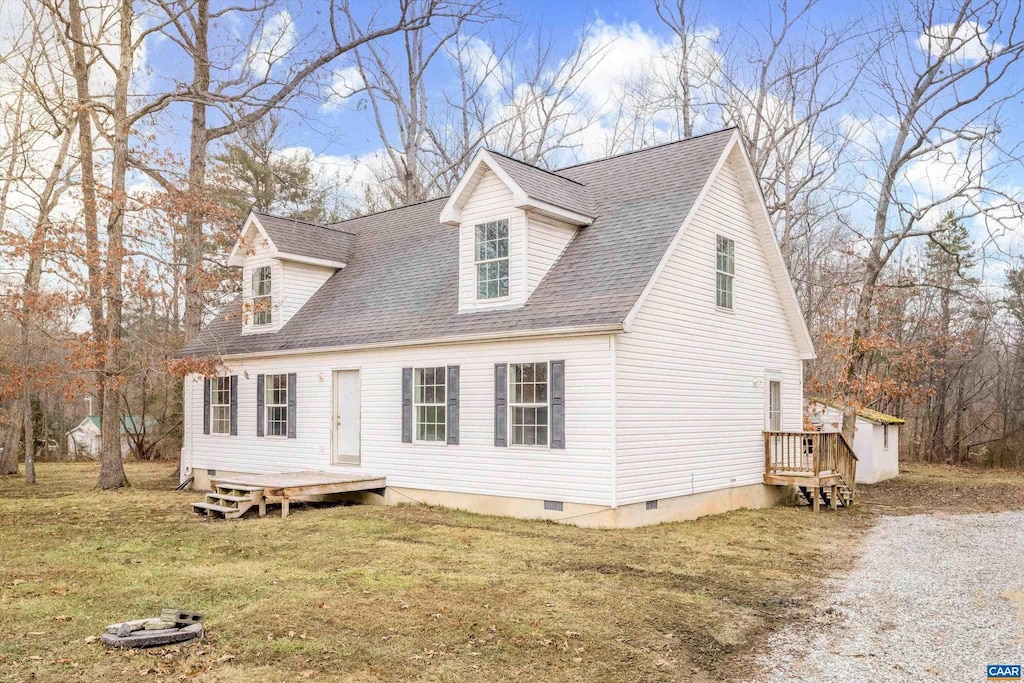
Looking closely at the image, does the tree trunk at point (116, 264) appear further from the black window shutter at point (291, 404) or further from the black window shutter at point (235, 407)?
the black window shutter at point (291, 404)

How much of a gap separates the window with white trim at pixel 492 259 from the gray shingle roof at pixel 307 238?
221 inches

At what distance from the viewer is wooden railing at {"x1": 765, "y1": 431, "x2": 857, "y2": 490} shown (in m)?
14.9

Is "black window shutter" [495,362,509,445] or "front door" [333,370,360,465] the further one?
"front door" [333,370,360,465]

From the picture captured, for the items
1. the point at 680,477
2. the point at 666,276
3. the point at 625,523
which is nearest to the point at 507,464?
the point at 625,523

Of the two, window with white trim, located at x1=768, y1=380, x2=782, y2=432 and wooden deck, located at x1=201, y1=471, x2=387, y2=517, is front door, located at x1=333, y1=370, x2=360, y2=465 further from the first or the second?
window with white trim, located at x1=768, y1=380, x2=782, y2=432

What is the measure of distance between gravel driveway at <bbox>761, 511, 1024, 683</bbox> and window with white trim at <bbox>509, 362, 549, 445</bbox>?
4852 mm

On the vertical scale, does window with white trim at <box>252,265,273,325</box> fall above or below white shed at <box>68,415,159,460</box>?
above

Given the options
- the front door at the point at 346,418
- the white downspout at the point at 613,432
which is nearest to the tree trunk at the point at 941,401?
the white downspout at the point at 613,432

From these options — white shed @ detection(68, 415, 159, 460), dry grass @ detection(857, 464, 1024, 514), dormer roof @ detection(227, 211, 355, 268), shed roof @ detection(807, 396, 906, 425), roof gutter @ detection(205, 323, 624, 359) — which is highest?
dormer roof @ detection(227, 211, 355, 268)

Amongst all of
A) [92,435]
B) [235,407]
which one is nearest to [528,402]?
[235,407]

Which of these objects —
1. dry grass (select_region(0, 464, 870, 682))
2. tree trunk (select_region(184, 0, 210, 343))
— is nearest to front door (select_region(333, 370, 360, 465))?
dry grass (select_region(0, 464, 870, 682))

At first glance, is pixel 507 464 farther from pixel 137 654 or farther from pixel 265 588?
pixel 137 654

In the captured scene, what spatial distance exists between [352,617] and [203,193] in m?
14.1

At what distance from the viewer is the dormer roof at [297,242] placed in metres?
17.1
